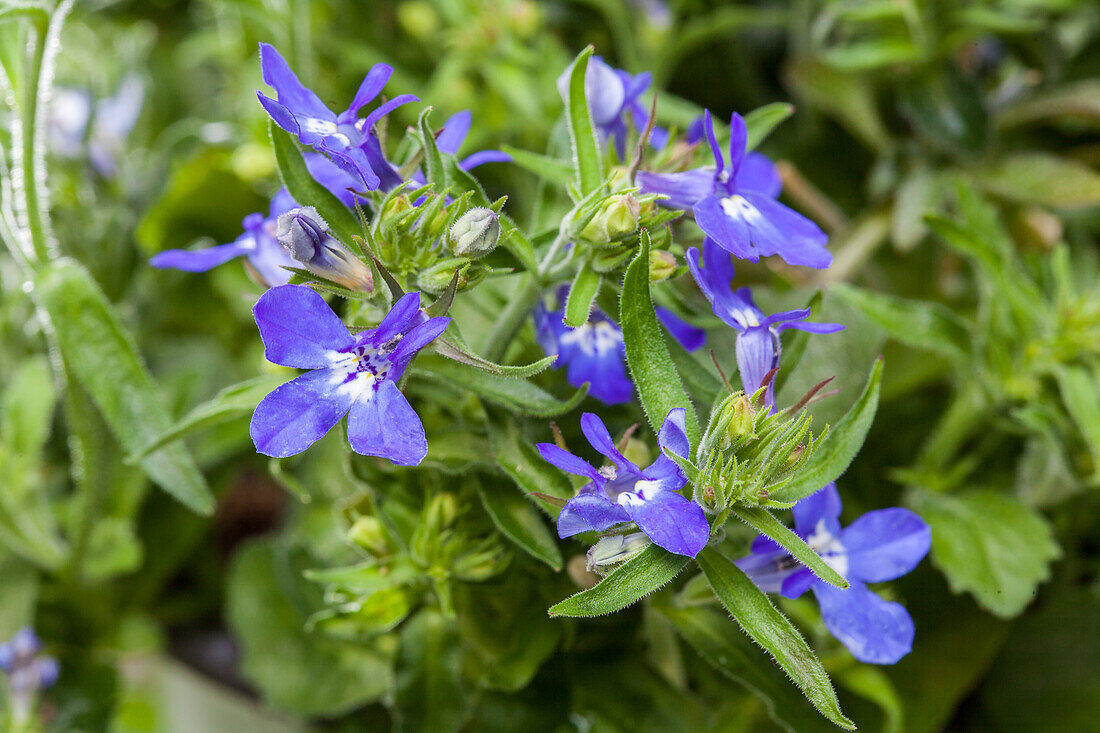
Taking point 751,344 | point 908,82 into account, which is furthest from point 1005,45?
point 751,344

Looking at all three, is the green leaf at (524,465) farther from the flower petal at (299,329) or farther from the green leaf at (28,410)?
the green leaf at (28,410)

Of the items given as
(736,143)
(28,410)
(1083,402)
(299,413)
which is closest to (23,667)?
(28,410)

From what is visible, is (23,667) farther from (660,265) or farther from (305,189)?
(660,265)

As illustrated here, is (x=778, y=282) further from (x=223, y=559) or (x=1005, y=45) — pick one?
→ (x=223, y=559)

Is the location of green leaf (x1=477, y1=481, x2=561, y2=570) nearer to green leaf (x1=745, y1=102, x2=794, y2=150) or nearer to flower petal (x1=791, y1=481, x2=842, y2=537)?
flower petal (x1=791, y1=481, x2=842, y2=537)


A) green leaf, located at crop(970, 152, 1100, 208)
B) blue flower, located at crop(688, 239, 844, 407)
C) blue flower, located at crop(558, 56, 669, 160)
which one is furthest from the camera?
green leaf, located at crop(970, 152, 1100, 208)

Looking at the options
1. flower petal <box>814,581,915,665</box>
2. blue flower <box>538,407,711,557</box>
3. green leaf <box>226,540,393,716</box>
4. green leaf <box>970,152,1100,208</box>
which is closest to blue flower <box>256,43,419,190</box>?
blue flower <box>538,407,711,557</box>

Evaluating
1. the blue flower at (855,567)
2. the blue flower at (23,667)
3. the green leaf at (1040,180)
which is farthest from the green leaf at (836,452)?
the blue flower at (23,667)
